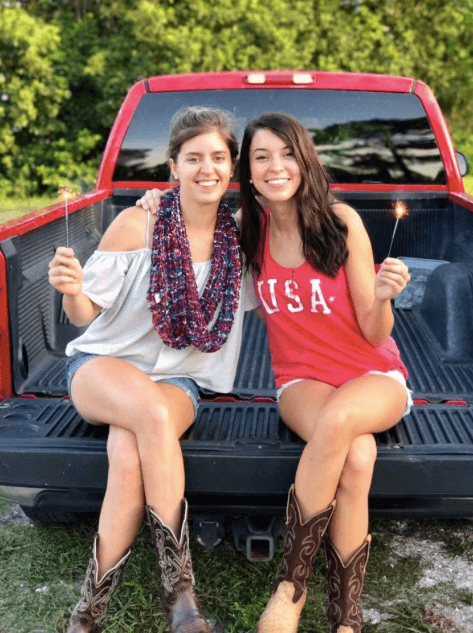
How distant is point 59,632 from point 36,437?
27.2 inches

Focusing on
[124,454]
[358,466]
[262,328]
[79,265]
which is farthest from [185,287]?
[262,328]

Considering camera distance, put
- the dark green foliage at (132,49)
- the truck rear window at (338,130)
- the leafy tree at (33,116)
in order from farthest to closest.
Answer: the dark green foliage at (132,49)
the leafy tree at (33,116)
the truck rear window at (338,130)

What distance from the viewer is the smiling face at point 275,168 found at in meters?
2.55

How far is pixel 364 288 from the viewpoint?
8.38 feet

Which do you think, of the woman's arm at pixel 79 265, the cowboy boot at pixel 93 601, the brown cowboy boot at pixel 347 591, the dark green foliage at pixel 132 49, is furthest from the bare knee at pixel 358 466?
the dark green foliage at pixel 132 49

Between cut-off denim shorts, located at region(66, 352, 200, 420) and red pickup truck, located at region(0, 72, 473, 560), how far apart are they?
3.0 inches

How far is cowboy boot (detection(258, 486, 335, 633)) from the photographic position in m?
2.31

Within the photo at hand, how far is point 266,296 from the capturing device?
264 centimetres

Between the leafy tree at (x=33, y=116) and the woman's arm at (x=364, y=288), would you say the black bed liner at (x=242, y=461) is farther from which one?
the leafy tree at (x=33, y=116)

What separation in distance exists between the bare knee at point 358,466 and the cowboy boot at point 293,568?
0.08 metres

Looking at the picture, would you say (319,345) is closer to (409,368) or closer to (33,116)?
(409,368)

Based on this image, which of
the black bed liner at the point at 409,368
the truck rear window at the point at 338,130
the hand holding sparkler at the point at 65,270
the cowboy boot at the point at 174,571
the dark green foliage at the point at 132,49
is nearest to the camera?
the cowboy boot at the point at 174,571

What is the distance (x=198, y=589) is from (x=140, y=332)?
97cm

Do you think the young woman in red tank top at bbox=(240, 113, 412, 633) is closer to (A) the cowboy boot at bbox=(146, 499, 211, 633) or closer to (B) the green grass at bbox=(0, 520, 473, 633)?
(A) the cowboy boot at bbox=(146, 499, 211, 633)
